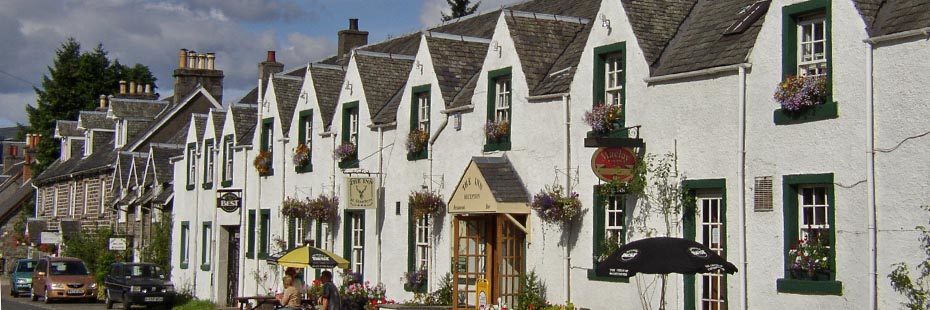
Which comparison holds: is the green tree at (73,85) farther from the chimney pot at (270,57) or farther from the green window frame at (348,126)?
the green window frame at (348,126)

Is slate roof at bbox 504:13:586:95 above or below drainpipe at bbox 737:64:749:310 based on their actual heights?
above

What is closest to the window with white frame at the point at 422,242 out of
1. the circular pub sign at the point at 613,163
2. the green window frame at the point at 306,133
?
the green window frame at the point at 306,133

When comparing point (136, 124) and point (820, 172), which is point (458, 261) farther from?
point (136, 124)

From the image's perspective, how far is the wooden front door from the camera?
24547mm

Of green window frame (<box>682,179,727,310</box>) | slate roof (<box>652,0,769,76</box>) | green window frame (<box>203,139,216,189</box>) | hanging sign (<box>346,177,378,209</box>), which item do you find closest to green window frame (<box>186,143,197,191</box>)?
green window frame (<box>203,139,216,189</box>)

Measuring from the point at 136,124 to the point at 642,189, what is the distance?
41.9 metres

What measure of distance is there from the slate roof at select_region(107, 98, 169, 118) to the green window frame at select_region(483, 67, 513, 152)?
3788 centimetres

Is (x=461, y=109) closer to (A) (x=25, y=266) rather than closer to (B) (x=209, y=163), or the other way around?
(B) (x=209, y=163)

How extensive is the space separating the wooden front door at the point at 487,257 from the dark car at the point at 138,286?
14810 mm

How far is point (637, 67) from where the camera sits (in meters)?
21.1

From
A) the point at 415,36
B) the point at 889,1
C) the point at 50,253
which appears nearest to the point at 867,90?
the point at 889,1

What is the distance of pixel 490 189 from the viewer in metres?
23.8

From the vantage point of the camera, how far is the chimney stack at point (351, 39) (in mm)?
41719

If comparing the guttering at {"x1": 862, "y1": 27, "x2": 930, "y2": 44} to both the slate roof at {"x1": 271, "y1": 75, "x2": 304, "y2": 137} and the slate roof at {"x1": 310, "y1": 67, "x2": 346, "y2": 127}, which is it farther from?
the slate roof at {"x1": 271, "y1": 75, "x2": 304, "y2": 137}
